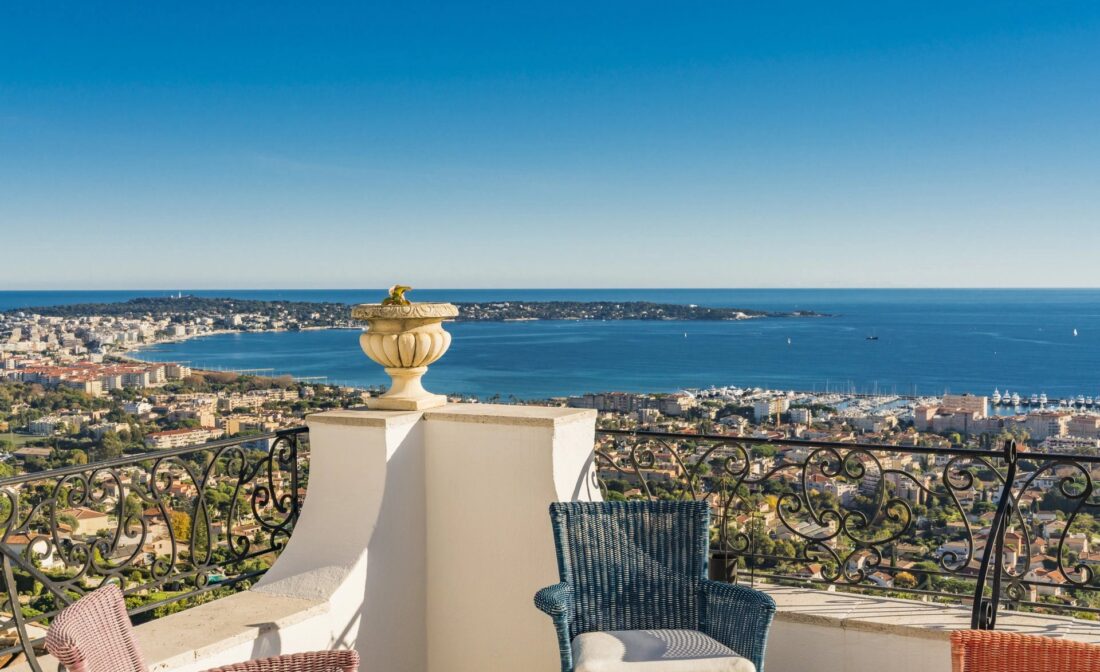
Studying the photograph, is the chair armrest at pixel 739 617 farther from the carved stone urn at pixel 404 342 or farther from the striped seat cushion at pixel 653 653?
the carved stone urn at pixel 404 342

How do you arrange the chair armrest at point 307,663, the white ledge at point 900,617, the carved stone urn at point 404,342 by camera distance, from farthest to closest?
the carved stone urn at point 404,342
the white ledge at point 900,617
the chair armrest at point 307,663

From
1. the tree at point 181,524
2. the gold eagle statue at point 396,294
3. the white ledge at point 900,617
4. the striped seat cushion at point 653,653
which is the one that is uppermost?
the gold eagle statue at point 396,294

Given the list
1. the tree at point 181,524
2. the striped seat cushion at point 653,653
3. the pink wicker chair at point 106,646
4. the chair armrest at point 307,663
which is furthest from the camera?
the tree at point 181,524

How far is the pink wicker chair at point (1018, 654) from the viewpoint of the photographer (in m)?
2.25

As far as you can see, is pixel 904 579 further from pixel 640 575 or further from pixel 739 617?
pixel 640 575

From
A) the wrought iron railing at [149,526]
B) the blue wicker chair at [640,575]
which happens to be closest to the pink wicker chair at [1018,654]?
the blue wicker chair at [640,575]

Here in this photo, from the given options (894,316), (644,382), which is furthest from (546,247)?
(894,316)

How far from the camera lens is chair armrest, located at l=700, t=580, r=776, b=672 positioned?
9.53 feet

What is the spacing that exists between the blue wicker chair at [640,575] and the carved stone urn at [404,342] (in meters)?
1.07

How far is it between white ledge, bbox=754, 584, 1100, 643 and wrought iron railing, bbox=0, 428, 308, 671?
2486 mm

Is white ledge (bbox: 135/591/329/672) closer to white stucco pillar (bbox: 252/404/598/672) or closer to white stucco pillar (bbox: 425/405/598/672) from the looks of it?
white stucco pillar (bbox: 252/404/598/672)

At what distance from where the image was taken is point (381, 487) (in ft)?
12.3

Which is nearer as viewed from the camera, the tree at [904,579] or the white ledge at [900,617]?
the white ledge at [900,617]

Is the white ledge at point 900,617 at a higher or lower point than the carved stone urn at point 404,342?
lower
